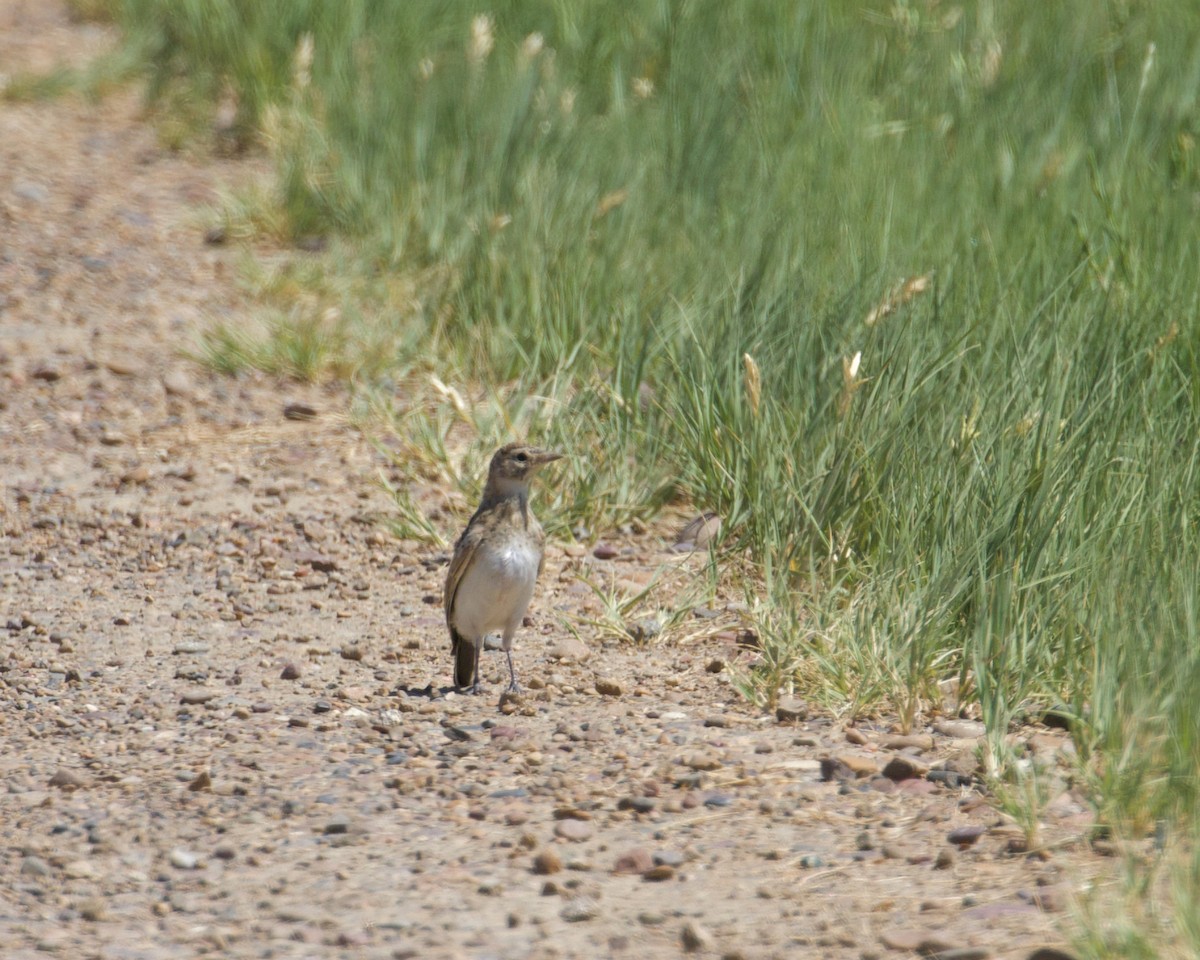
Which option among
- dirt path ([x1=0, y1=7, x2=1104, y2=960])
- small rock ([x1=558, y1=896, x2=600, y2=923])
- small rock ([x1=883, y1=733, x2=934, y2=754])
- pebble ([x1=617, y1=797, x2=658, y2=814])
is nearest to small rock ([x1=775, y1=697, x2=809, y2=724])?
dirt path ([x1=0, y1=7, x2=1104, y2=960])

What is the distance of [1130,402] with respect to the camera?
4828 millimetres

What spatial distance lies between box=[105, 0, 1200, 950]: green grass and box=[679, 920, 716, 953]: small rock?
2.75 ft

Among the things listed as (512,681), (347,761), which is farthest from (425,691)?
(347,761)

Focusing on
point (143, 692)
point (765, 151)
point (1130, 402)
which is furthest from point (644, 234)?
point (143, 692)

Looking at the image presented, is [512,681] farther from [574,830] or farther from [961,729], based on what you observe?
[961,729]

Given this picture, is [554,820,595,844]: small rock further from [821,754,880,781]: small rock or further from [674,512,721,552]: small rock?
[674,512,721,552]: small rock

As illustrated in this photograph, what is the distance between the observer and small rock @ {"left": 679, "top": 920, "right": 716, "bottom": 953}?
10.5 ft

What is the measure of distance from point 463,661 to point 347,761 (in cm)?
76

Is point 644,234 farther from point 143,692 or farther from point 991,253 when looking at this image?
point 143,692

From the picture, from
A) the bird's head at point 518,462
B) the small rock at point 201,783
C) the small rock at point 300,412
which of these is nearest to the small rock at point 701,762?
the small rock at point 201,783

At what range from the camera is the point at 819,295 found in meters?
5.60

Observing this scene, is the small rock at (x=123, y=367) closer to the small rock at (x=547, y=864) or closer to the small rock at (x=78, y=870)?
the small rock at (x=78, y=870)

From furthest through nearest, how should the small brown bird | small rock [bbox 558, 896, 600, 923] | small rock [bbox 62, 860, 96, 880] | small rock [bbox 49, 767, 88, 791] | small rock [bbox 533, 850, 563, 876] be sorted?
the small brown bird < small rock [bbox 49, 767, 88, 791] < small rock [bbox 62, 860, 96, 880] < small rock [bbox 533, 850, 563, 876] < small rock [bbox 558, 896, 600, 923]

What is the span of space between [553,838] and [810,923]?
65 centimetres
